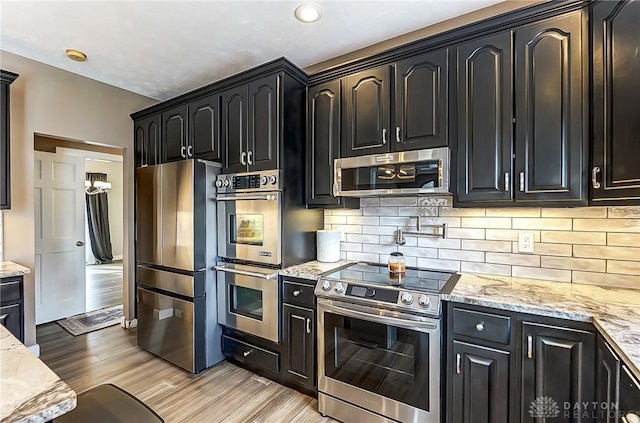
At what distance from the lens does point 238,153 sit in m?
2.71

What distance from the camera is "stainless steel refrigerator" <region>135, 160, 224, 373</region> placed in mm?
2588

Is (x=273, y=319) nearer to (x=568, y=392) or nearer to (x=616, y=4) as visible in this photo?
(x=568, y=392)

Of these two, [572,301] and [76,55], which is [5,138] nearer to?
[76,55]

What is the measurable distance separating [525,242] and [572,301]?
559 millimetres

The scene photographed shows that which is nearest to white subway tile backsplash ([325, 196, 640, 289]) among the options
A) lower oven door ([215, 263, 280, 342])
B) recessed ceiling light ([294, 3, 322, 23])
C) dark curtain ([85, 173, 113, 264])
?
lower oven door ([215, 263, 280, 342])

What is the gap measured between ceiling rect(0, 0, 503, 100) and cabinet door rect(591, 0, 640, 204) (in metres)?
0.78

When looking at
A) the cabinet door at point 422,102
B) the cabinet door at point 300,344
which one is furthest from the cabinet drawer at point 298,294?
the cabinet door at point 422,102

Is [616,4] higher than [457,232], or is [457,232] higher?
[616,4]

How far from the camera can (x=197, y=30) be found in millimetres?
2338

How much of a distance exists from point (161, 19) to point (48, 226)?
10.7ft

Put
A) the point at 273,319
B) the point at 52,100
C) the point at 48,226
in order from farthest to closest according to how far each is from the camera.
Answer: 1. the point at 48,226
2. the point at 52,100
3. the point at 273,319

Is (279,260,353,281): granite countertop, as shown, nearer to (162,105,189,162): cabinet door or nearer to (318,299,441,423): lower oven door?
(318,299,441,423): lower oven door

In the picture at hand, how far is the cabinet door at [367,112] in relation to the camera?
2.24m

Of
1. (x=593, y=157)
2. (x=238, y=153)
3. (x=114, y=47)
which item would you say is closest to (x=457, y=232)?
(x=593, y=157)
